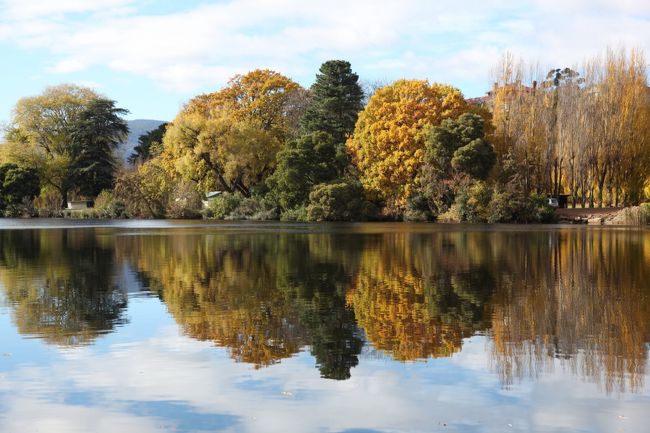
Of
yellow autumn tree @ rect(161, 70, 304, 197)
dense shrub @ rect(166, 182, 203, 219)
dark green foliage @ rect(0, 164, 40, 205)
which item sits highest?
yellow autumn tree @ rect(161, 70, 304, 197)

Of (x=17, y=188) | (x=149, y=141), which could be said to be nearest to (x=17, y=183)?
(x=17, y=188)

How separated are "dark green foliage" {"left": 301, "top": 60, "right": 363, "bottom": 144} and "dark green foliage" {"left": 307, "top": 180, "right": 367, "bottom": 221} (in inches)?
415

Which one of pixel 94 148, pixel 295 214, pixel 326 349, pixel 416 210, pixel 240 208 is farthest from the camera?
pixel 94 148

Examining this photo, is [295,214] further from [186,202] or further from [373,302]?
[373,302]

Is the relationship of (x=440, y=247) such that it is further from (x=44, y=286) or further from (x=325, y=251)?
(x=44, y=286)

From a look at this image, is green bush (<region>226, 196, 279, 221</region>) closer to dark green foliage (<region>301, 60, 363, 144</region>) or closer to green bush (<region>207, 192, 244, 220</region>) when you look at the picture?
green bush (<region>207, 192, 244, 220</region>)

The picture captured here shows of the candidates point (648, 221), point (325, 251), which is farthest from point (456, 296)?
point (648, 221)

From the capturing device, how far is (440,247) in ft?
85.9

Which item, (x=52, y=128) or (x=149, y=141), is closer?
(x=52, y=128)

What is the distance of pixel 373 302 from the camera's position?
1273 centimetres

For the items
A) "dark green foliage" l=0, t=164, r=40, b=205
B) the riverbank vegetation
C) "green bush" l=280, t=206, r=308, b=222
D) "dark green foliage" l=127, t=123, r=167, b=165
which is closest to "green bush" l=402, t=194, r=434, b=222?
the riverbank vegetation

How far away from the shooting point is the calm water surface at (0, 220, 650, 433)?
6.46m

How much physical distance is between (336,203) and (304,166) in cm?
448

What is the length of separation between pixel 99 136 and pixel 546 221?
4336 cm
